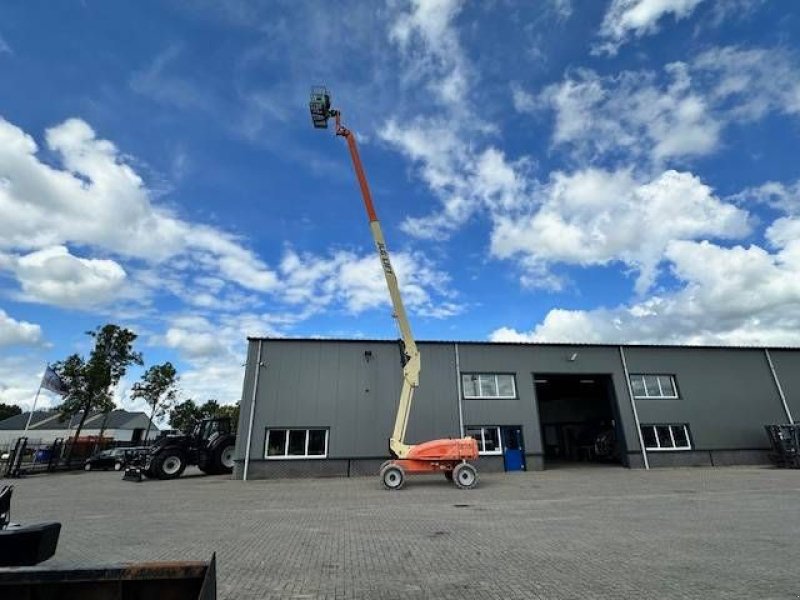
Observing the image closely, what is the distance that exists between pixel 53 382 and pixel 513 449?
31326 millimetres

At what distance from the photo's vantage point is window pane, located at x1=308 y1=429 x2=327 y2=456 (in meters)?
21.4

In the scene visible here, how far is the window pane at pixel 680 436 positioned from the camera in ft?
79.3

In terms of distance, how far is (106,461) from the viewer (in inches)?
1195

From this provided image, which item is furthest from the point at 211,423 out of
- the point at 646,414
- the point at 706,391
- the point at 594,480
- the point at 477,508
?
the point at 706,391

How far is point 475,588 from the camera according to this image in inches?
212

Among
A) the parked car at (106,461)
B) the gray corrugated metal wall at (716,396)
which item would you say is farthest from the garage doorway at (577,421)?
the parked car at (106,461)

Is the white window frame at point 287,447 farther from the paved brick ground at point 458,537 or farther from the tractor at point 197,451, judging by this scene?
the paved brick ground at point 458,537

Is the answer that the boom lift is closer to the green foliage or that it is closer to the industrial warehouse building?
the industrial warehouse building

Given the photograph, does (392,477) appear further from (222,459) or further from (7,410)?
(7,410)

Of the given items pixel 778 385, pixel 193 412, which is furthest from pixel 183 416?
pixel 778 385

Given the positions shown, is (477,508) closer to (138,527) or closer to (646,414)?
(138,527)

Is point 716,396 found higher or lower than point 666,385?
lower

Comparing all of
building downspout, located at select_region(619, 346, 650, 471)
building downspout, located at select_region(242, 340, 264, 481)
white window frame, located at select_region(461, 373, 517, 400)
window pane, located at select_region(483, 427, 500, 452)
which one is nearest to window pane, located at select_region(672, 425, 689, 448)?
building downspout, located at select_region(619, 346, 650, 471)

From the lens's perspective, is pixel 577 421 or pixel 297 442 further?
pixel 577 421
